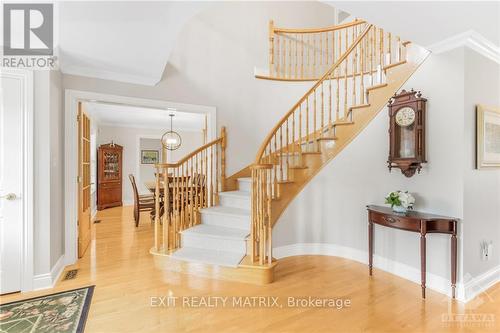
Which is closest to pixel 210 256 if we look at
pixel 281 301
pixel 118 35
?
pixel 281 301

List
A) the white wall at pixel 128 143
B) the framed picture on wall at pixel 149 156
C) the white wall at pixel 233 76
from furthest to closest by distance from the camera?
the framed picture on wall at pixel 149 156 < the white wall at pixel 128 143 < the white wall at pixel 233 76

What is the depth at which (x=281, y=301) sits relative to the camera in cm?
228

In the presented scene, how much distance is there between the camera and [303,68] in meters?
4.81

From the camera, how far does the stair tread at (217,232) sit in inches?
117

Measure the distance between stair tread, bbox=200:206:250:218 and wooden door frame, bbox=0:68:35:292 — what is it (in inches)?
70.5

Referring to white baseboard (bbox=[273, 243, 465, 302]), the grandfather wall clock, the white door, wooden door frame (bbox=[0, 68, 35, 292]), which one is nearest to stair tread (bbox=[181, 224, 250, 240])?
white baseboard (bbox=[273, 243, 465, 302])

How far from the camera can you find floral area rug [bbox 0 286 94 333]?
1.90 m

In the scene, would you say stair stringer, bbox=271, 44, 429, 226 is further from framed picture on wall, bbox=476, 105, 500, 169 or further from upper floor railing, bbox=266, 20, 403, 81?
upper floor railing, bbox=266, 20, 403, 81

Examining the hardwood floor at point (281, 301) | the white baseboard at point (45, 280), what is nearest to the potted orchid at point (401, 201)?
the hardwood floor at point (281, 301)

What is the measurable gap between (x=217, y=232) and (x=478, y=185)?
8.91ft

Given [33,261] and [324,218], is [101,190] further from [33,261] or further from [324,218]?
[324,218]

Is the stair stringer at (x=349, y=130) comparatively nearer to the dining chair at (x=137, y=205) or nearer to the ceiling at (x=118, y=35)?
the ceiling at (x=118, y=35)

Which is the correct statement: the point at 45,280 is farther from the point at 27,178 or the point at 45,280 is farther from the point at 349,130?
the point at 349,130

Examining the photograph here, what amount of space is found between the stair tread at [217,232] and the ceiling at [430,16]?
7.83ft
